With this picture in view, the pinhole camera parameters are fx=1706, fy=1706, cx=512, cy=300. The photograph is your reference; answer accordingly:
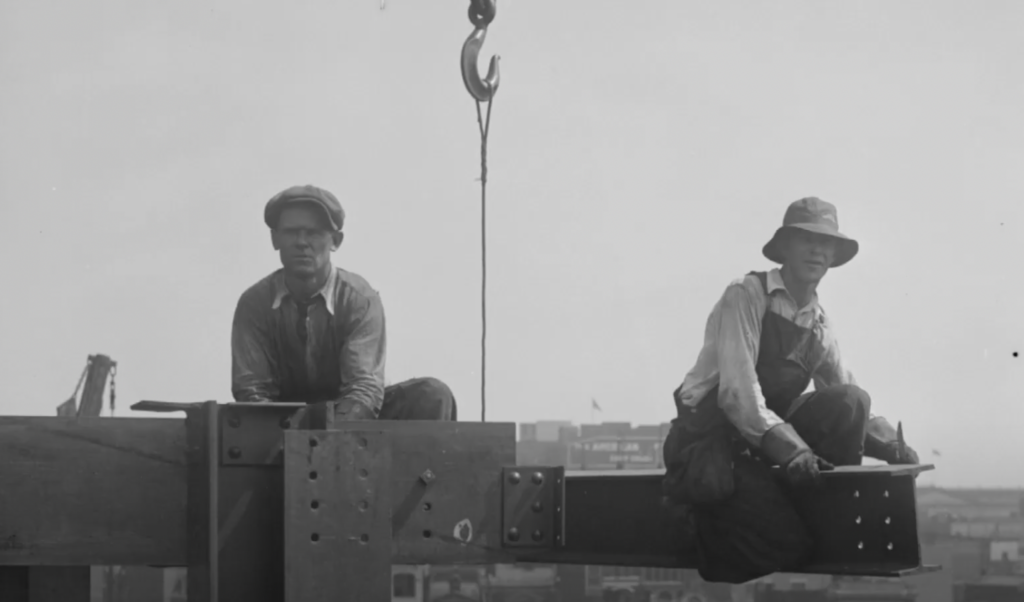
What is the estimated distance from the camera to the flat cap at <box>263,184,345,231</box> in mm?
10109

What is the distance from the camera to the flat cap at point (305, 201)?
33.2 feet

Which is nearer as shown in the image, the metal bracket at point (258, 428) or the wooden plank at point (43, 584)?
the metal bracket at point (258, 428)

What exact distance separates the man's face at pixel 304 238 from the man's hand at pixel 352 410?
3.16ft

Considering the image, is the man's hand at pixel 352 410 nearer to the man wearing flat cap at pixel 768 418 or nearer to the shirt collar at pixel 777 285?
the man wearing flat cap at pixel 768 418

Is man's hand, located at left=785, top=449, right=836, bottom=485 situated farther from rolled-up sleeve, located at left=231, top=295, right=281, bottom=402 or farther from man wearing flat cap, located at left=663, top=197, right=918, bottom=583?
rolled-up sleeve, located at left=231, top=295, right=281, bottom=402

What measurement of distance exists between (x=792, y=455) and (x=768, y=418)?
232mm

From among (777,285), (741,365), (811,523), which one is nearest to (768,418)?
(741,365)

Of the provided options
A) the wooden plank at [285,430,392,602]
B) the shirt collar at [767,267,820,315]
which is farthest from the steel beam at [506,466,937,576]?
the shirt collar at [767,267,820,315]

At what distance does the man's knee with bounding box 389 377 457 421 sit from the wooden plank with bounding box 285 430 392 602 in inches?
114

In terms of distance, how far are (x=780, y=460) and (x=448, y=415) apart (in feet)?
7.42

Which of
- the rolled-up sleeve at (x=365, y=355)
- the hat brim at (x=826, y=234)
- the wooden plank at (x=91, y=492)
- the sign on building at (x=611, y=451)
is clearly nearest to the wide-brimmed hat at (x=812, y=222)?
the hat brim at (x=826, y=234)

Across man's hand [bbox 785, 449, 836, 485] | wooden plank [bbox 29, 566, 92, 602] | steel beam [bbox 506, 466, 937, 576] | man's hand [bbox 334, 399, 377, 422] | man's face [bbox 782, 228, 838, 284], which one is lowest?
wooden plank [bbox 29, 566, 92, 602]

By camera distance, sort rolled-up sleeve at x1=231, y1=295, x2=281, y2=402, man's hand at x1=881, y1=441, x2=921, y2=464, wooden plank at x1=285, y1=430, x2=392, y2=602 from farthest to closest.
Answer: rolled-up sleeve at x1=231, y1=295, x2=281, y2=402 → man's hand at x1=881, y1=441, x2=921, y2=464 → wooden plank at x1=285, y1=430, x2=392, y2=602

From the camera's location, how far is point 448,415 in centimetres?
1016
